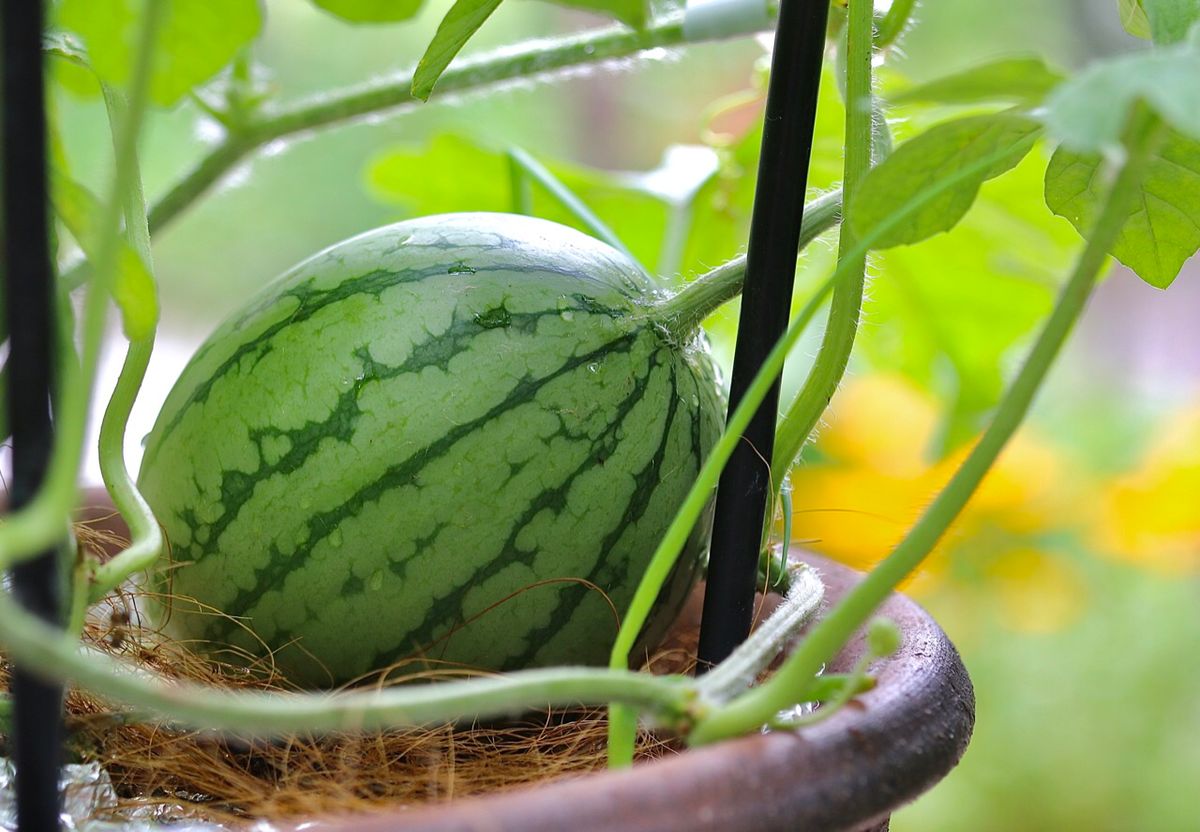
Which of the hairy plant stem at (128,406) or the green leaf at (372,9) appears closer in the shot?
the hairy plant stem at (128,406)

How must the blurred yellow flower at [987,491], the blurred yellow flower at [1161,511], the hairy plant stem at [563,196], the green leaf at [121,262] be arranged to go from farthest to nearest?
the blurred yellow flower at [1161,511] → the blurred yellow flower at [987,491] → the hairy plant stem at [563,196] → the green leaf at [121,262]

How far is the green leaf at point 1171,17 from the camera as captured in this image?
1.07 feet

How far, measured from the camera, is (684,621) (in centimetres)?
54

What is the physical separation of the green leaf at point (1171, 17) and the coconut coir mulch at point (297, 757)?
262mm

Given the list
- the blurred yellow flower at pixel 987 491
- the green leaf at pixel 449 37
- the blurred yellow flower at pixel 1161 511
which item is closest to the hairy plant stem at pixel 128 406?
the green leaf at pixel 449 37

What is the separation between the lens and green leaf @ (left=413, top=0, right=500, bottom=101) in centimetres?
40

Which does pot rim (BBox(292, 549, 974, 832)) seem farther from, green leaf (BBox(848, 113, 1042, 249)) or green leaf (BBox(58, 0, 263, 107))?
green leaf (BBox(58, 0, 263, 107))

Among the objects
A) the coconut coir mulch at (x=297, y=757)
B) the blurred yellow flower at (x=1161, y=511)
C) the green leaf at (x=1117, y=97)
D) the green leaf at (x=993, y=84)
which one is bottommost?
the blurred yellow flower at (x=1161, y=511)

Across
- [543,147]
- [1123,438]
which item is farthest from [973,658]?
[543,147]

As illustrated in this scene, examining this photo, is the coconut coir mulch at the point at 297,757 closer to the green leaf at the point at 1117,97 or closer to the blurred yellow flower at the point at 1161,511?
the green leaf at the point at 1117,97

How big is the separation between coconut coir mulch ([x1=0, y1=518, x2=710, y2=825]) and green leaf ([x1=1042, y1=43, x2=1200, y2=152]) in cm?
25

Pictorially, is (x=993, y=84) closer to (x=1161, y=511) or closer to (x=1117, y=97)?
(x=1117, y=97)

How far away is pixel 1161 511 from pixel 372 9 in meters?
1.33

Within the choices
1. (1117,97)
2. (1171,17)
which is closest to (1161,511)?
(1171,17)
